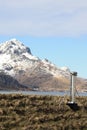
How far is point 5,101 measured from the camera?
30797 millimetres

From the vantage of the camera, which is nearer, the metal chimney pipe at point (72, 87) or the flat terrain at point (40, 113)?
the flat terrain at point (40, 113)

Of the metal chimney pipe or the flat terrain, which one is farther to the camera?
the metal chimney pipe

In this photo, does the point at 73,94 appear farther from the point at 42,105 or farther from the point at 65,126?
the point at 65,126

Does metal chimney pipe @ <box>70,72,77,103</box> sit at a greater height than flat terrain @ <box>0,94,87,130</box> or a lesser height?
greater

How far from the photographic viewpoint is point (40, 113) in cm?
2980

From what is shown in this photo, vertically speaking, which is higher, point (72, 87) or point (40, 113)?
point (72, 87)

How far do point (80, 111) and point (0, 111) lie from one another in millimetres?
5909

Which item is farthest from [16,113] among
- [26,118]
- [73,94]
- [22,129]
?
[73,94]

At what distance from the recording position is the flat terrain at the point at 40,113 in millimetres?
27438

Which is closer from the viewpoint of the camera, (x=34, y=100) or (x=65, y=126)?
(x=65, y=126)

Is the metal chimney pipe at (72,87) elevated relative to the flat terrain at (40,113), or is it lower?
elevated

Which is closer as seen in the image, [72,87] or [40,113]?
[40,113]

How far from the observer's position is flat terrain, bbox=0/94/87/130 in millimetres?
27438

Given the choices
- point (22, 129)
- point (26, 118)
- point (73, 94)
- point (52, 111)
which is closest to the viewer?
point (22, 129)
